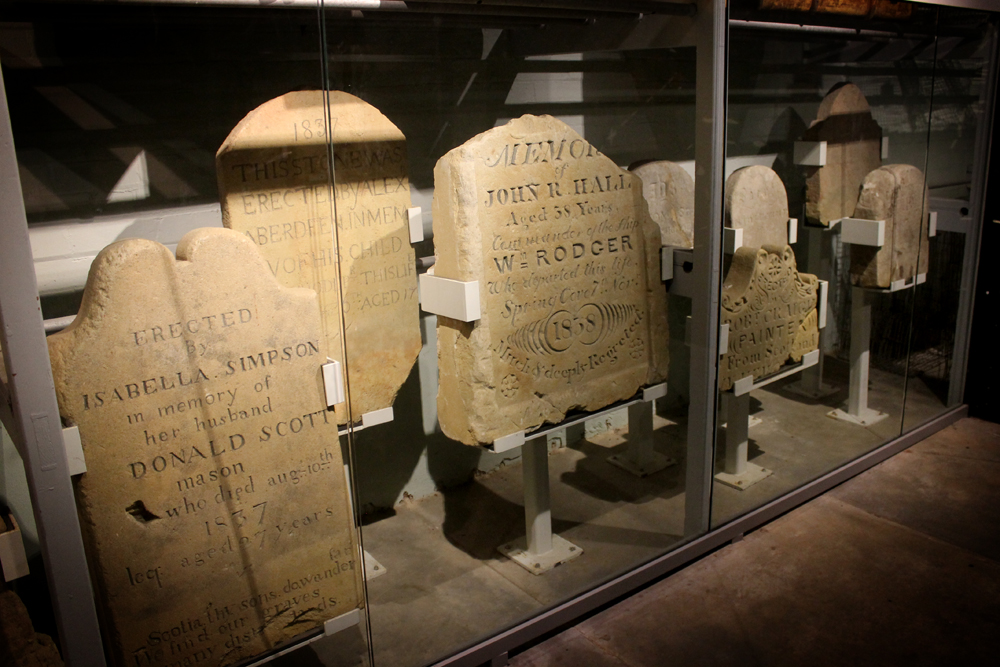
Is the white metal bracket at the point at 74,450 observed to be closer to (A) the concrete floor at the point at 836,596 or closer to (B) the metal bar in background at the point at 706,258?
(A) the concrete floor at the point at 836,596

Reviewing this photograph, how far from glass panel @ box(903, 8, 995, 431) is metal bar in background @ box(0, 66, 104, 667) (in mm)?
3783

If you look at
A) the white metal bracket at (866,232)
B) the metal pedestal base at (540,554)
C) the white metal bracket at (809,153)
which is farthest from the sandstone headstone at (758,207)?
the metal pedestal base at (540,554)

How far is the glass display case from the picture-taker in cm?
184

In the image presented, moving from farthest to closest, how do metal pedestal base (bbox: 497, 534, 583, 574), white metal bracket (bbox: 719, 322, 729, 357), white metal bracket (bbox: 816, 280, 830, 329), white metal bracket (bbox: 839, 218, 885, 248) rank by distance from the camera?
white metal bracket (bbox: 839, 218, 885, 248) < white metal bracket (bbox: 816, 280, 830, 329) < white metal bracket (bbox: 719, 322, 729, 357) < metal pedestal base (bbox: 497, 534, 583, 574)

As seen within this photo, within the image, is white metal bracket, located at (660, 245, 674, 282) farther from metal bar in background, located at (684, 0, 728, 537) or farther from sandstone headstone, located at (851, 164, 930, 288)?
sandstone headstone, located at (851, 164, 930, 288)

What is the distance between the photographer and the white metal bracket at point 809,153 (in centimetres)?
334

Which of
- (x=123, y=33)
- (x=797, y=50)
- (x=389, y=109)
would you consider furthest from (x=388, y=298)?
(x=797, y=50)

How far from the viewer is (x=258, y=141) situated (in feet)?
7.04

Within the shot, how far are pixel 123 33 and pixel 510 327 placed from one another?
4.48 ft

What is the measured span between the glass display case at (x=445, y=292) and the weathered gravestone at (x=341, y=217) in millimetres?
12

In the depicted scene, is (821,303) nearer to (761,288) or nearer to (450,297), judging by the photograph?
(761,288)

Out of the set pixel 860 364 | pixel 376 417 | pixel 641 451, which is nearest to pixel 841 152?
pixel 860 364

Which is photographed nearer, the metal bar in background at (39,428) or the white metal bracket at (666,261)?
the metal bar in background at (39,428)

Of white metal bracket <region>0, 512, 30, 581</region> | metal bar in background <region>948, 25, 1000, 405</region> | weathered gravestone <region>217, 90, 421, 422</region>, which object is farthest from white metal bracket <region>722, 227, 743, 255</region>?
white metal bracket <region>0, 512, 30, 581</region>
